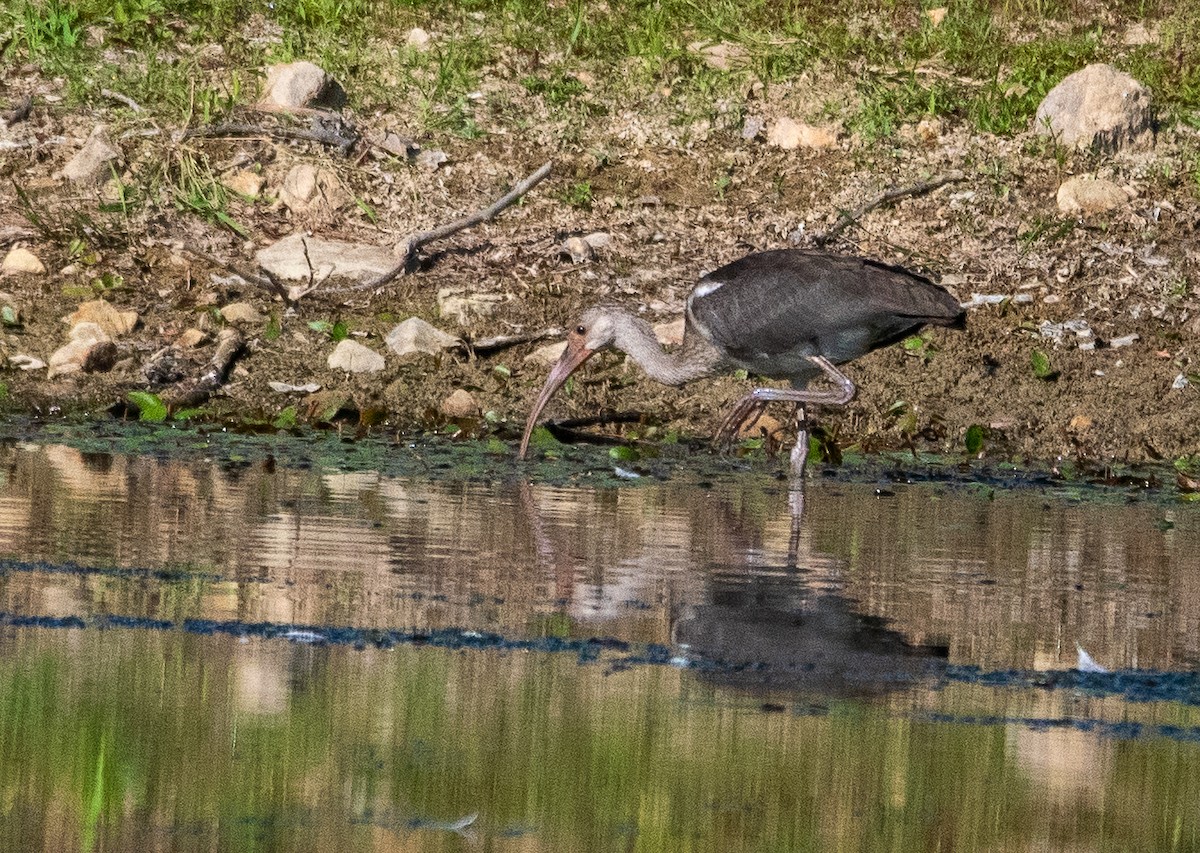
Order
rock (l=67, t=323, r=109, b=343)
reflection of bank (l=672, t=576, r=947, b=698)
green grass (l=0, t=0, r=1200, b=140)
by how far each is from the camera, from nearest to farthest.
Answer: reflection of bank (l=672, t=576, r=947, b=698)
rock (l=67, t=323, r=109, b=343)
green grass (l=0, t=0, r=1200, b=140)

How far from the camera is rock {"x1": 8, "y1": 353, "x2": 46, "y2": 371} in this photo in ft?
37.6

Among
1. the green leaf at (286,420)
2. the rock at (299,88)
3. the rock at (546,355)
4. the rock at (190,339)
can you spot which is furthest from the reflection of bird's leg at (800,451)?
the rock at (299,88)

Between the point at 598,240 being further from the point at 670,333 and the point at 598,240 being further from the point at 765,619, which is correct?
the point at 765,619

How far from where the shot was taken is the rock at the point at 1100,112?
45.2ft

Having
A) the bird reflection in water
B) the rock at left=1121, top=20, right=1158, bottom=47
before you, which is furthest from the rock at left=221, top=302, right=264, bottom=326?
the rock at left=1121, top=20, right=1158, bottom=47

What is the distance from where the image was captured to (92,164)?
43.1ft

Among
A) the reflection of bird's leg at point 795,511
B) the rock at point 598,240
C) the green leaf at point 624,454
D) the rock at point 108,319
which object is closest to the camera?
the reflection of bird's leg at point 795,511

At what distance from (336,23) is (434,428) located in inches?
182

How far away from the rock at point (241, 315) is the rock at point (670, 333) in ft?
7.25

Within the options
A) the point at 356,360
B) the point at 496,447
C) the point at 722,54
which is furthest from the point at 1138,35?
the point at 496,447

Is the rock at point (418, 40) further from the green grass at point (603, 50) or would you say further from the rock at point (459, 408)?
the rock at point (459, 408)

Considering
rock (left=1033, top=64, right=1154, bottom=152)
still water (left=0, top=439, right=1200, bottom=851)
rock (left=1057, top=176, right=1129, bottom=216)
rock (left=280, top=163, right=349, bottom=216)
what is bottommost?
still water (left=0, top=439, right=1200, bottom=851)

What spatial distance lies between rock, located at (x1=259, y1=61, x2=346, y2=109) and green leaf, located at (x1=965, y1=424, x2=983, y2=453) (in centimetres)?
A: 518

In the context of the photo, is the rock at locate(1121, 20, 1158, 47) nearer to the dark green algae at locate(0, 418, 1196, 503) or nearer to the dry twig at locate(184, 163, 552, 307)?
the dry twig at locate(184, 163, 552, 307)
